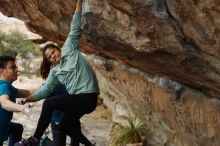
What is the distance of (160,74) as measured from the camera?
26.0ft

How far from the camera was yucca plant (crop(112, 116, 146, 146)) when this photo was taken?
9694mm

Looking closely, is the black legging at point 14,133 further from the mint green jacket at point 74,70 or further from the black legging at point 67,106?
the mint green jacket at point 74,70

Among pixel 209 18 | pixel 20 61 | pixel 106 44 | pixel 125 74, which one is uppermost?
pixel 209 18

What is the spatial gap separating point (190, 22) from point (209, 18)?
0.94ft

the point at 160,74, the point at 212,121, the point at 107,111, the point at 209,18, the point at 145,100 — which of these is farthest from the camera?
the point at 107,111

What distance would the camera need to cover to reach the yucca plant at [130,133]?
31.8 feet

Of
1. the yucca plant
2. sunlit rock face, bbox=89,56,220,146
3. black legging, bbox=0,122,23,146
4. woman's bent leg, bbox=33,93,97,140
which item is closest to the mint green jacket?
woman's bent leg, bbox=33,93,97,140

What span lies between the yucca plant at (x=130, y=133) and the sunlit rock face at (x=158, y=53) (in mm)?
159

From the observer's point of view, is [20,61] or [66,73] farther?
[20,61]

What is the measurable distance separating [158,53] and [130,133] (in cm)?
400

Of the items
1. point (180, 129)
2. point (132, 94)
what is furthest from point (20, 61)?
point (180, 129)

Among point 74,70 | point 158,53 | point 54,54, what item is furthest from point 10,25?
point 158,53

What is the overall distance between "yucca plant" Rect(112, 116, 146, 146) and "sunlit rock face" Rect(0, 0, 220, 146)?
0.52 feet

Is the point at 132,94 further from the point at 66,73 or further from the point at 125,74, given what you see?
the point at 66,73
